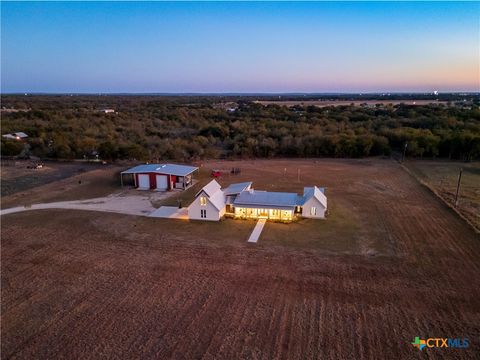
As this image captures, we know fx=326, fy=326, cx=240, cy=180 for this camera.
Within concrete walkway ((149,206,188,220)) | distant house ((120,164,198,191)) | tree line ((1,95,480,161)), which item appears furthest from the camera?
tree line ((1,95,480,161))

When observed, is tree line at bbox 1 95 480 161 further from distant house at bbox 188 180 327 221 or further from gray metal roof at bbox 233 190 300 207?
distant house at bbox 188 180 327 221

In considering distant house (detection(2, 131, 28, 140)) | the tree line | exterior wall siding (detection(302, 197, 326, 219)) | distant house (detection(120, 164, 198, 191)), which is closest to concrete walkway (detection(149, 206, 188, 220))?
distant house (detection(120, 164, 198, 191))

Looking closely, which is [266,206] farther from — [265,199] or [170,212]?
[170,212]

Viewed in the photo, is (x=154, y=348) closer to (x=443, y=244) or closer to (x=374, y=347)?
(x=374, y=347)

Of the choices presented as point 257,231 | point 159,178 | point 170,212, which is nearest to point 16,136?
point 159,178

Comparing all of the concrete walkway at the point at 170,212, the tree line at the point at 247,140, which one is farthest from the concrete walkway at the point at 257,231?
the tree line at the point at 247,140

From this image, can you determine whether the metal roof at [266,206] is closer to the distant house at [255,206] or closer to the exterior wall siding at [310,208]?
the distant house at [255,206]
